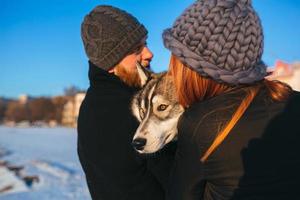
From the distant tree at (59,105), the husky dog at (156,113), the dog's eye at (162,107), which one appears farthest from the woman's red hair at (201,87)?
the distant tree at (59,105)

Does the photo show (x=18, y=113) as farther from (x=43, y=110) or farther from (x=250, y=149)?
(x=250, y=149)

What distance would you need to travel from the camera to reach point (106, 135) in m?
2.26

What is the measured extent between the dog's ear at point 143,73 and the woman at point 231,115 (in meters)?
0.90

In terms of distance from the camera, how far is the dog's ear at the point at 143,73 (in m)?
2.61

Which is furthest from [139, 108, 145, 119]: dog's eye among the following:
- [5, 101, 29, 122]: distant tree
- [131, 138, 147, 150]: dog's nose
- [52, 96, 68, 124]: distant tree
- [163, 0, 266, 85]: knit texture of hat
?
[5, 101, 29, 122]: distant tree

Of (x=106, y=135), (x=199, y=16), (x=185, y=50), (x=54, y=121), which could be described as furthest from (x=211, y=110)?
(x=54, y=121)

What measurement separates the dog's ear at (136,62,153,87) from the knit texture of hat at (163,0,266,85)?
3.09 ft

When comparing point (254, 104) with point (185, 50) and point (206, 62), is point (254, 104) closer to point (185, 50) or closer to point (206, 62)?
point (206, 62)

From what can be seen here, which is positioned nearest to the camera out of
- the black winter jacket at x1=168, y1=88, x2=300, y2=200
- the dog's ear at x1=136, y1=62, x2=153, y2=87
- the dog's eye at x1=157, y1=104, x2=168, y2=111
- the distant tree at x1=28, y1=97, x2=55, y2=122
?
the black winter jacket at x1=168, y1=88, x2=300, y2=200

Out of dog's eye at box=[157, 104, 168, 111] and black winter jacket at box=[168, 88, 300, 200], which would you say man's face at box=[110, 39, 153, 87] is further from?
black winter jacket at box=[168, 88, 300, 200]

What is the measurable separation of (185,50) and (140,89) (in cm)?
105

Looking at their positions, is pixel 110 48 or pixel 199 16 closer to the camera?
pixel 199 16

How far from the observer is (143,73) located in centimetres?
263

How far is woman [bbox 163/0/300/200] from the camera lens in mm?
1558
